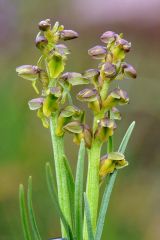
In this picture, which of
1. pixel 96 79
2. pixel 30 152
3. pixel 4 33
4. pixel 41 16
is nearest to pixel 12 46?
pixel 4 33

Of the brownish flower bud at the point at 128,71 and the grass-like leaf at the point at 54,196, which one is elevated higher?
the brownish flower bud at the point at 128,71

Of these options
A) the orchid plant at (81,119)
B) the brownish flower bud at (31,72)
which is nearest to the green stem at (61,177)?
the orchid plant at (81,119)

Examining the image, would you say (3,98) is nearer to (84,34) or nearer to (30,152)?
(30,152)

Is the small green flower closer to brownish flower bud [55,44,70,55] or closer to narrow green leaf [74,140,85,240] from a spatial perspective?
narrow green leaf [74,140,85,240]

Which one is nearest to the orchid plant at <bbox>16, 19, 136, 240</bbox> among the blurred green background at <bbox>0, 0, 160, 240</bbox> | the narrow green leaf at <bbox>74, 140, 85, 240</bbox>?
the narrow green leaf at <bbox>74, 140, 85, 240</bbox>

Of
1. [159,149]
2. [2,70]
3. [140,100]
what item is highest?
[2,70]

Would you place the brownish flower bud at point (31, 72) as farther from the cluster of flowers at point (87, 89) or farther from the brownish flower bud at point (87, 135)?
the brownish flower bud at point (87, 135)

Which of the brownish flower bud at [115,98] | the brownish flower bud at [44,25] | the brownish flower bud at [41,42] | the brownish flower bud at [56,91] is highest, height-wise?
the brownish flower bud at [44,25]
